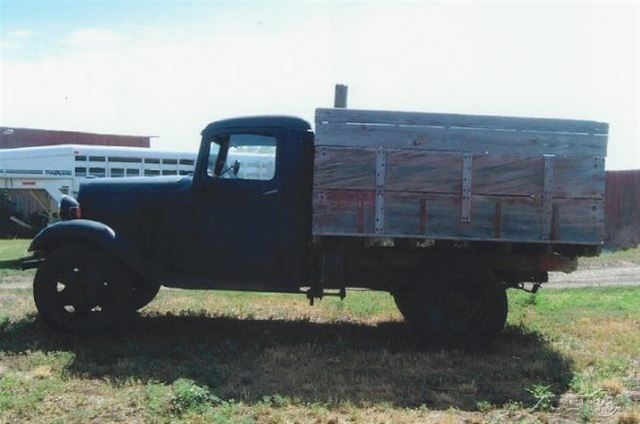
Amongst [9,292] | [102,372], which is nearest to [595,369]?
[102,372]

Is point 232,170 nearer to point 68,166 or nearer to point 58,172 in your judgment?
point 68,166

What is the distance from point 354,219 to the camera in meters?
6.84

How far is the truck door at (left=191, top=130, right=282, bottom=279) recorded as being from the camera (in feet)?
23.9

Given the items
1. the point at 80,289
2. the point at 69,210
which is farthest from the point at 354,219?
the point at 69,210

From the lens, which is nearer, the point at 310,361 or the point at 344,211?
the point at 310,361

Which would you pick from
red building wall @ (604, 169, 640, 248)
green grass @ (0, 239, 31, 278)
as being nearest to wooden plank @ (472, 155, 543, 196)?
green grass @ (0, 239, 31, 278)

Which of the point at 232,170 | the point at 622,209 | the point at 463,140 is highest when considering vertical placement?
the point at 463,140

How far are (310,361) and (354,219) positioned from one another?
1451 millimetres

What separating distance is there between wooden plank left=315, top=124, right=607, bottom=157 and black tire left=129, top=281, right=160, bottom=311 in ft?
9.51

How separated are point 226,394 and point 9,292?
20.4 feet

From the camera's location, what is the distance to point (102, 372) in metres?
5.99

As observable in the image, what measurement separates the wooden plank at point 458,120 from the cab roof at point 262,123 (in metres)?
0.51

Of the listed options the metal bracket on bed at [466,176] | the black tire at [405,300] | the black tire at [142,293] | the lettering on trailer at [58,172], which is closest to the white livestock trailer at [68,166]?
the lettering on trailer at [58,172]

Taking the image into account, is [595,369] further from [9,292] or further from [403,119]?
[9,292]
